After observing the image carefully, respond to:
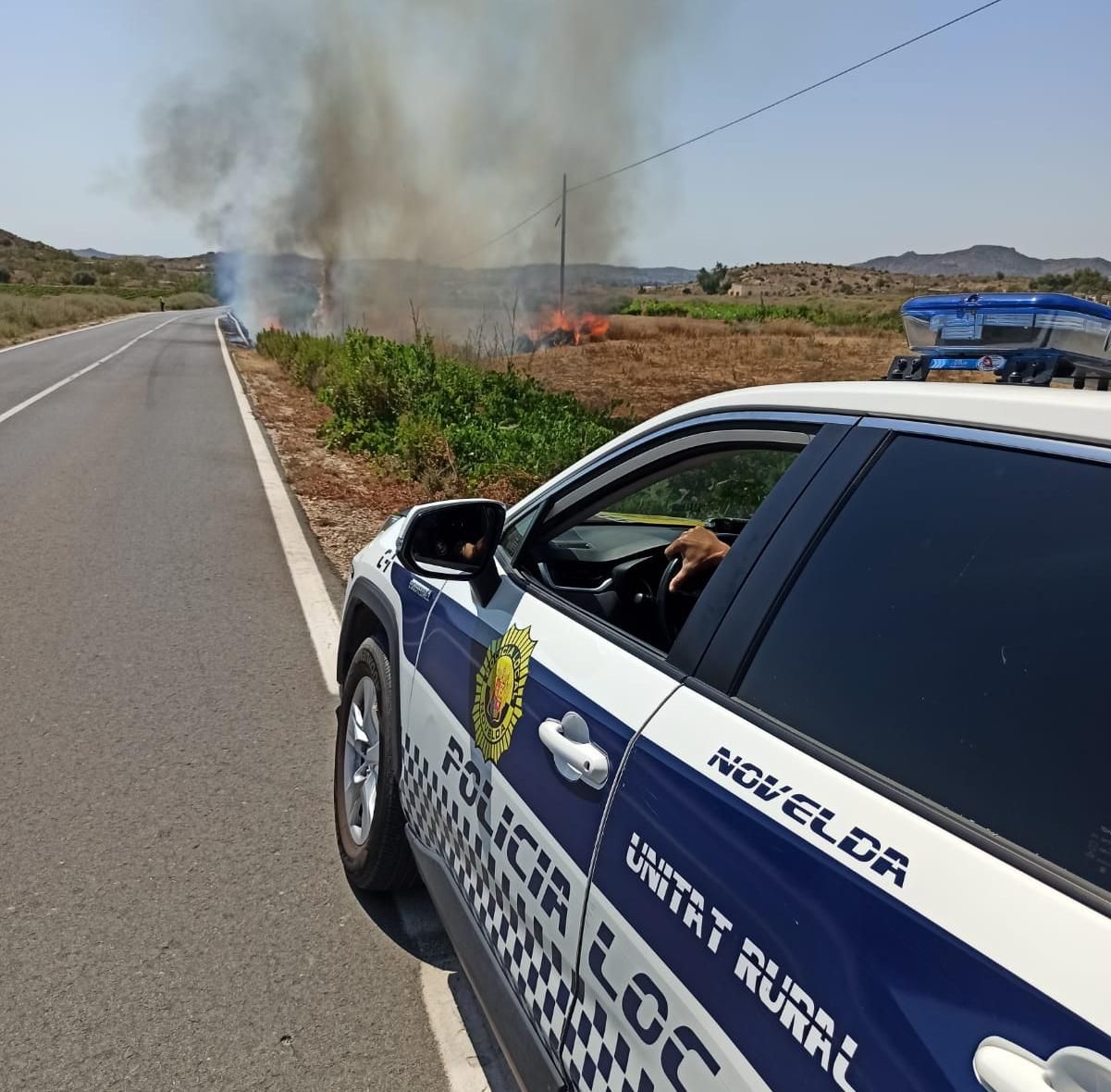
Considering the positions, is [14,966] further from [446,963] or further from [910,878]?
[910,878]

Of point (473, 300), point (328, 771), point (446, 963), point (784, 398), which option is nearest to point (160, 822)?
point (328, 771)

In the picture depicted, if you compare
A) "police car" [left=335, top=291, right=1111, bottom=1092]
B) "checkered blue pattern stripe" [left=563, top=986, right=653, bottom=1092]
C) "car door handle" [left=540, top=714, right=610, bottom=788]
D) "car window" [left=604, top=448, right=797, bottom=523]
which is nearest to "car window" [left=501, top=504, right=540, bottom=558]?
"police car" [left=335, top=291, right=1111, bottom=1092]

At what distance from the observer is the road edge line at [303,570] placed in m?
5.01

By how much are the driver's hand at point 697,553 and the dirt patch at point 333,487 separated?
4.36 metres

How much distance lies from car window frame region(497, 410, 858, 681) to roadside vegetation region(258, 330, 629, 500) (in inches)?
244

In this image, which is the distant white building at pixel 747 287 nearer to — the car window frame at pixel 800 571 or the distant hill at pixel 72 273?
the distant hill at pixel 72 273

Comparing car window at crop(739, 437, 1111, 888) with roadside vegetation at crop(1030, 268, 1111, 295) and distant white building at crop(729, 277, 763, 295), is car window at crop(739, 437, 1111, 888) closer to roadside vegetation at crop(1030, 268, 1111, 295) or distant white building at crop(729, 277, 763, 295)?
roadside vegetation at crop(1030, 268, 1111, 295)

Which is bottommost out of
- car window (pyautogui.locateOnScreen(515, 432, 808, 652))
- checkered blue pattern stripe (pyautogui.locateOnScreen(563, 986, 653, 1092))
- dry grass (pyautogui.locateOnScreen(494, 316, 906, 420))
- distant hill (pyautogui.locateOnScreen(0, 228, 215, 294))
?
distant hill (pyautogui.locateOnScreen(0, 228, 215, 294))

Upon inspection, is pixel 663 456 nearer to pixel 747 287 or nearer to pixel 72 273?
pixel 747 287

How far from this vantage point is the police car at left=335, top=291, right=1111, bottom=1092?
39.6 inches

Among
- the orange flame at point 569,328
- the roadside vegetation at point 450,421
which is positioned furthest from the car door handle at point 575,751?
the orange flame at point 569,328

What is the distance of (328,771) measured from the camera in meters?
3.74

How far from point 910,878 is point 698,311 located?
2933 inches

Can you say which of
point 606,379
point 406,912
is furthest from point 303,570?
point 606,379
